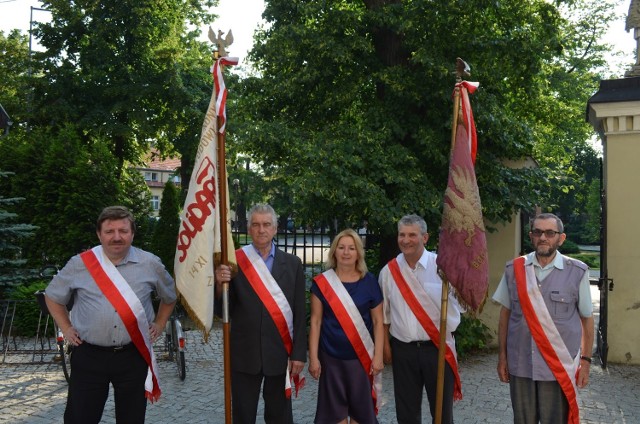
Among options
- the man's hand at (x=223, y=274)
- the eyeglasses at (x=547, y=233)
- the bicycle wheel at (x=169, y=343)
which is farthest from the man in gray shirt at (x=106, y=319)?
the bicycle wheel at (x=169, y=343)

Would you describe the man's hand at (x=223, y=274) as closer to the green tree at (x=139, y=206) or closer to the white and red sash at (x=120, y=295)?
the white and red sash at (x=120, y=295)

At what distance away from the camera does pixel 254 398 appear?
4281 mm

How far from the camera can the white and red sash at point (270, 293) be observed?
4215mm

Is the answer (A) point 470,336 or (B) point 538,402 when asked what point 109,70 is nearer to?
(A) point 470,336

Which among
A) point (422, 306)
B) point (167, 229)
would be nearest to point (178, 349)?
point (422, 306)

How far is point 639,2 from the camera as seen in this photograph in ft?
29.3

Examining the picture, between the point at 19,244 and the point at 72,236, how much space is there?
92 cm

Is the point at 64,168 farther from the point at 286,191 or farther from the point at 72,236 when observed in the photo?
the point at 286,191

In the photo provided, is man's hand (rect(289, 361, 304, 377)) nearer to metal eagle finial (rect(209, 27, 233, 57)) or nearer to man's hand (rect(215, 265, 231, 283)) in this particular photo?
man's hand (rect(215, 265, 231, 283))

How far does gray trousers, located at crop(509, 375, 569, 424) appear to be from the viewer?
4016 mm

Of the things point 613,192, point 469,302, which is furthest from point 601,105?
point 469,302

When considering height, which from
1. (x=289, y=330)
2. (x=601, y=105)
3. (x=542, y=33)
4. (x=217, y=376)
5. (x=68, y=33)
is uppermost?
(x=68, y=33)

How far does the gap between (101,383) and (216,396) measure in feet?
9.94

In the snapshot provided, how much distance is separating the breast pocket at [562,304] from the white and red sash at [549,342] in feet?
0.20
